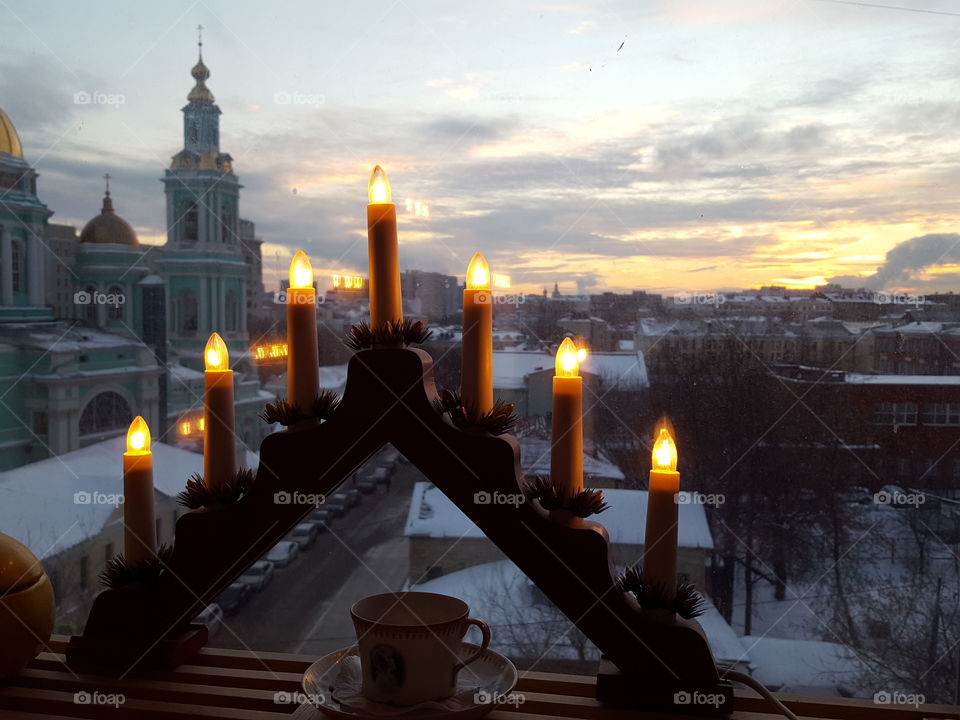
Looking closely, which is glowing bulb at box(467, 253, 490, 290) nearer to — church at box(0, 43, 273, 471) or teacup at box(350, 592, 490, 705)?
teacup at box(350, 592, 490, 705)

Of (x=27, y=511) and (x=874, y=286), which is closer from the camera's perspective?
(x=874, y=286)

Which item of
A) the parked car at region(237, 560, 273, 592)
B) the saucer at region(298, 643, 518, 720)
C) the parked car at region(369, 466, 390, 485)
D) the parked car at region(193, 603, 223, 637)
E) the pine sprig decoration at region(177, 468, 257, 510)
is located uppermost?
the pine sprig decoration at region(177, 468, 257, 510)

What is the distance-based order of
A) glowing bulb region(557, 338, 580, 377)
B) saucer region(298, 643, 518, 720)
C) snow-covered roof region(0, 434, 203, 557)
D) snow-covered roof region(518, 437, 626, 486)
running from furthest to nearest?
snow-covered roof region(0, 434, 203, 557) → snow-covered roof region(518, 437, 626, 486) → glowing bulb region(557, 338, 580, 377) → saucer region(298, 643, 518, 720)

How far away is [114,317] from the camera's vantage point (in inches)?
55.1

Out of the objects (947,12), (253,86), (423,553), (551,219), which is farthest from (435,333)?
(947,12)

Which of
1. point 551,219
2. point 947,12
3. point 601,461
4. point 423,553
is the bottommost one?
point 423,553

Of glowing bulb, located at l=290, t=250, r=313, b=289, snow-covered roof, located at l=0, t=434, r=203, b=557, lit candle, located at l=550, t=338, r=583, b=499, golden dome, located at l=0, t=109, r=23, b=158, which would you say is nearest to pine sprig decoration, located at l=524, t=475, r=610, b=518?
lit candle, located at l=550, t=338, r=583, b=499

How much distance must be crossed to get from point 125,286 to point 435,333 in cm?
58

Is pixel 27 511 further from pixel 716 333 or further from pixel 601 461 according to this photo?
pixel 716 333

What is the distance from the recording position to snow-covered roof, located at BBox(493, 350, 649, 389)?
1227 millimetres

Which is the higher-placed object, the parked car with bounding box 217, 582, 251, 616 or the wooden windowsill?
the wooden windowsill

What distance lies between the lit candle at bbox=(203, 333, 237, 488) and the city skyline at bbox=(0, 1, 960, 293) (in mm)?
403

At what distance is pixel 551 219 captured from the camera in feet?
4.07

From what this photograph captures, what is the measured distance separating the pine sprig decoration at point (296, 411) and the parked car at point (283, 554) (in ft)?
1.68
